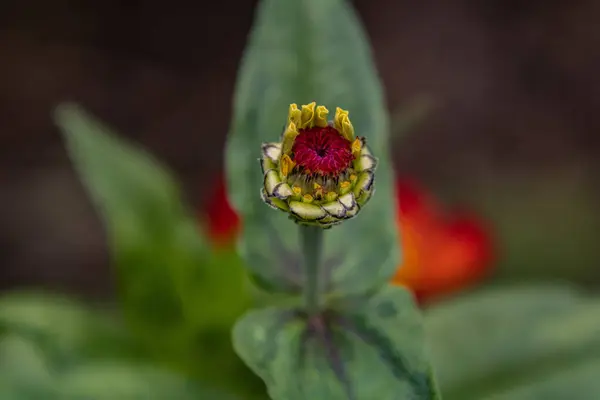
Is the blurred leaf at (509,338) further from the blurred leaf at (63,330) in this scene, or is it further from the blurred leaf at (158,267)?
the blurred leaf at (63,330)

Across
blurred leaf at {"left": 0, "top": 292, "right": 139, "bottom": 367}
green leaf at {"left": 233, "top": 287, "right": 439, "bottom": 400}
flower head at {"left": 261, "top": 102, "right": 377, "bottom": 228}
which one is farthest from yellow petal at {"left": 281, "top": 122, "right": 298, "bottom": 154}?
blurred leaf at {"left": 0, "top": 292, "right": 139, "bottom": 367}

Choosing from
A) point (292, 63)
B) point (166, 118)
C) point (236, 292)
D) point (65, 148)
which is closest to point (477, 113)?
point (166, 118)

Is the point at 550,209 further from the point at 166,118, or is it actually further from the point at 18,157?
the point at 18,157

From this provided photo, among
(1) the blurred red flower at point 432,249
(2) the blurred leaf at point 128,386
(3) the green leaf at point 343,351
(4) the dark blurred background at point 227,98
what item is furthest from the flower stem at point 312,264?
(4) the dark blurred background at point 227,98

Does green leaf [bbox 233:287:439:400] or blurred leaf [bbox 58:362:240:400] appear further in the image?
blurred leaf [bbox 58:362:240:400]

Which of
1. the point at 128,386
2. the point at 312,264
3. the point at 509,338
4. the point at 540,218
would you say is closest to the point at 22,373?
the point at 128,386

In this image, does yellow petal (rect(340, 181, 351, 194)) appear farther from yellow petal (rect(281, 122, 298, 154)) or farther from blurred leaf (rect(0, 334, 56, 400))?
blurred leaf (rect(0, 334, 56, 400))
